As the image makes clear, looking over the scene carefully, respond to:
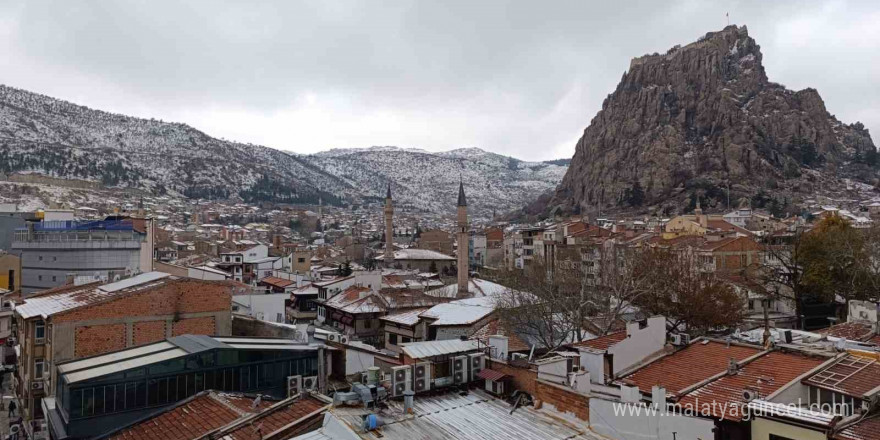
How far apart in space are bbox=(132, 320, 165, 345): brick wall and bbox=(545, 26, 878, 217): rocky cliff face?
8912 cm

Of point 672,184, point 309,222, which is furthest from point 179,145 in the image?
point 672,184

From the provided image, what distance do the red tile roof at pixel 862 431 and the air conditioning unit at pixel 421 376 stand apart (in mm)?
5449

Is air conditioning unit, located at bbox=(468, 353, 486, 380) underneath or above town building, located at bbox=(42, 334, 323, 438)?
above

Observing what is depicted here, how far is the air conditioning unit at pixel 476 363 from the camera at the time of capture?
9758mm

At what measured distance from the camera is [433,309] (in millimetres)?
24844

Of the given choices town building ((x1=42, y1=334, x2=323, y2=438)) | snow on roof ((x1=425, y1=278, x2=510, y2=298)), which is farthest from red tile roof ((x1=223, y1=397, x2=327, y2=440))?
snow on roof ((x1=425, y1=278, x2=510, y2=298))

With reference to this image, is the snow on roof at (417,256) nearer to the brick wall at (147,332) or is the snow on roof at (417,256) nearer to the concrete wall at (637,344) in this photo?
the brick wall at (147,332)

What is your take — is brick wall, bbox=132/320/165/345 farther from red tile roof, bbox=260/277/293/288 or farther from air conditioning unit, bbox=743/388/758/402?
red tile roof, bbox=260/277/293/288

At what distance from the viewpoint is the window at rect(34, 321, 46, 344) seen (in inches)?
605

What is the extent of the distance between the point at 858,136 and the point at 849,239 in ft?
344

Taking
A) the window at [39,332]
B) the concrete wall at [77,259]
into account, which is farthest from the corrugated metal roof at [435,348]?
the concrete wall at [77,259]

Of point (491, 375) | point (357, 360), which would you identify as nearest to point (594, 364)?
point (491, 375)

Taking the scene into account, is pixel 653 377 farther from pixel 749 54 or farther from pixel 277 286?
pixel 749 54

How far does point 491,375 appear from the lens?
30.5 ft
